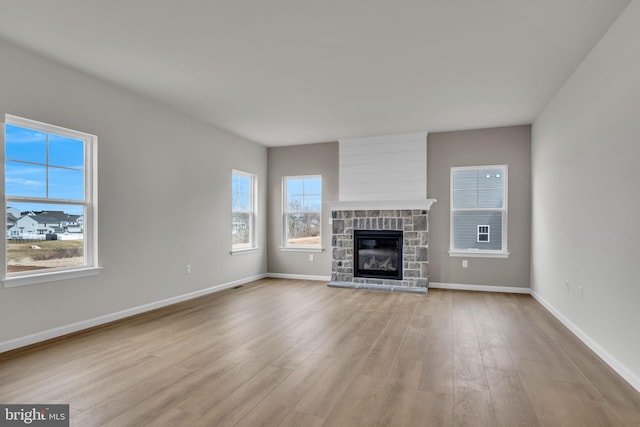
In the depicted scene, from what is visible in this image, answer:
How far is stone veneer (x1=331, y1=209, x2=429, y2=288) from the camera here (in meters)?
6.22

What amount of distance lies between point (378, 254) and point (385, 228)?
514mm

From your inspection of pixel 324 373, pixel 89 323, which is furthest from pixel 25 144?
pixel 324 373

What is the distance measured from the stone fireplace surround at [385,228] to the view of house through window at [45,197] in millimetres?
4079

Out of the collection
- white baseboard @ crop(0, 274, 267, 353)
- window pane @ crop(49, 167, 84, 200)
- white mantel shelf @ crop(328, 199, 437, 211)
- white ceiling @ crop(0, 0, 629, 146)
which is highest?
white ceiling @ crop(0, 0, 629, 146)

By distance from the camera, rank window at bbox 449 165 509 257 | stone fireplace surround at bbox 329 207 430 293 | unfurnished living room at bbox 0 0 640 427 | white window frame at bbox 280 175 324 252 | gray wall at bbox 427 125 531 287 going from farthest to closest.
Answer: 1. white window frame at bbox 280 175 324 252
2. stone fireplace surround at bbox 329 207 430 293
3. window at bbox 449 165 509 257
4. gray wall at bbox 427 125 531 287
5. unfurnished living room at bbox 0 0 640 427

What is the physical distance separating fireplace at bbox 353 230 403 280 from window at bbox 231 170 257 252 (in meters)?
2.05

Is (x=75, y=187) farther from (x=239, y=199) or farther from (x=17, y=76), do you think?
(x=239, y=199)

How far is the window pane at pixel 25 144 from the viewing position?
129 inches

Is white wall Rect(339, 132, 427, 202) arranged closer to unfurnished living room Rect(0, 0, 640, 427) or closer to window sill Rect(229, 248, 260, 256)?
unfurnished living room Rect(0, 0, 640, 427)

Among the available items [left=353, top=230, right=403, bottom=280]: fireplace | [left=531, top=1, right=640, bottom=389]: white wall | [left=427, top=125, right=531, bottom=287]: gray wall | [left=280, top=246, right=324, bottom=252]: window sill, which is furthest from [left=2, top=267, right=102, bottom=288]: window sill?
[left=427, top=125, right=531, bottom=287]: gray wall

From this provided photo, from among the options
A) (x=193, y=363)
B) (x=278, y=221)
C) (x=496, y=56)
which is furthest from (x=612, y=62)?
(x=278, y=221)

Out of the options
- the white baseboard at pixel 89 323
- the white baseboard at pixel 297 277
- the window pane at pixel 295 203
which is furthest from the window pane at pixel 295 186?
the white baseboard at pixel 89 323

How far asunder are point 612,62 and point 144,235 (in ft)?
16.8

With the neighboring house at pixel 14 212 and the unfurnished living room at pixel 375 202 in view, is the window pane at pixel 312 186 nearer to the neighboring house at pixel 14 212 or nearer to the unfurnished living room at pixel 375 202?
the unfurnished living room at pixel 375 202
